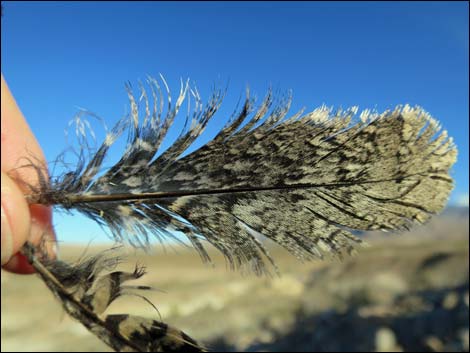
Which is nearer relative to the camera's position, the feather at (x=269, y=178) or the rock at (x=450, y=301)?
the feather at (x=269, y=178)

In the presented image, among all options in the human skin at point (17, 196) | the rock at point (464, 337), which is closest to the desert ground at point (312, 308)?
the rock at point (464, 337)

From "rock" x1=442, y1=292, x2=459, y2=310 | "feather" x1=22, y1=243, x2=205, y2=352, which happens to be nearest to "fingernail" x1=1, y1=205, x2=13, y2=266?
"feather" x1=22, y1=243, x2=205, y2=352

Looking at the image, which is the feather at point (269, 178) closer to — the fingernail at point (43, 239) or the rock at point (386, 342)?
the fingernail at point (43, 239)

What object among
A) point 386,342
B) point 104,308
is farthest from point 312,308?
point 104,308

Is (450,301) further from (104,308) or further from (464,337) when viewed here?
(104,308)

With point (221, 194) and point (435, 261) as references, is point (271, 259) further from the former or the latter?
point (435, 261)

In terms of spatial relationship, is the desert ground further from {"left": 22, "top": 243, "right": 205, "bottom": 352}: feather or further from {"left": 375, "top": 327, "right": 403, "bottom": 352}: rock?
{"left": 22, "top": 243, "right": 205, "bottom": 352}: feather

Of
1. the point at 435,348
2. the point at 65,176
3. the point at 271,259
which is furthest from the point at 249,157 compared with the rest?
the point at 435,348
